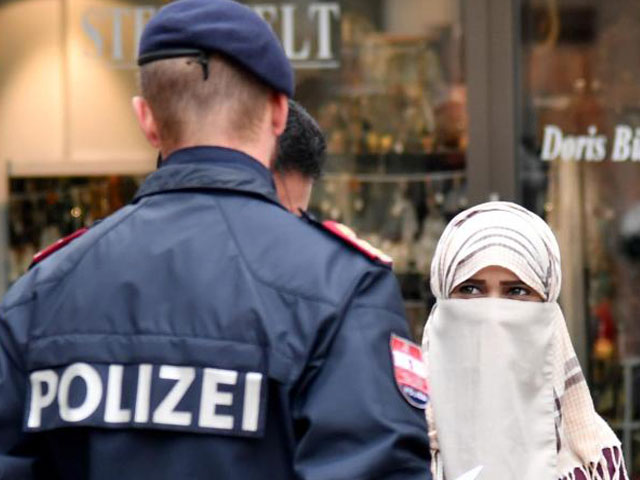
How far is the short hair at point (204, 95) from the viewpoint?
1.73 metres

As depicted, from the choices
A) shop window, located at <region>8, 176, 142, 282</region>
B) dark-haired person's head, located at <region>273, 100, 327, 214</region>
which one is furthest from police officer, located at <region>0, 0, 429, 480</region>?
shop window, located at <region>8, 176, 142, 282</region>

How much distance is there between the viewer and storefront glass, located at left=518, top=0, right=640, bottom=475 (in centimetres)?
515

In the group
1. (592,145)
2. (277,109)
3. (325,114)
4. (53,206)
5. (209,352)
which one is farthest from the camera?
(53,206)

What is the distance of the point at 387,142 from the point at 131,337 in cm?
365

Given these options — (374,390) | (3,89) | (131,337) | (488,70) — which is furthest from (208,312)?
(3,89)

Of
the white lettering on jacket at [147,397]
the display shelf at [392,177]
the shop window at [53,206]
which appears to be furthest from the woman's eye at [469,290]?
the shop window at [53,206]

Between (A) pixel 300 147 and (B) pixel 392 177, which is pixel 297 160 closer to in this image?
(A) pixel 300 147

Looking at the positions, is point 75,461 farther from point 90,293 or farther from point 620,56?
point 620,56

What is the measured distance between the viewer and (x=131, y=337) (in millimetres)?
1678

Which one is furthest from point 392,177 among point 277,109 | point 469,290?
point 277,109

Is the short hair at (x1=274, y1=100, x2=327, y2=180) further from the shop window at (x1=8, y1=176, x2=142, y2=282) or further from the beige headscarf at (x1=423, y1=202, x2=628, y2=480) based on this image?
the shop window at (x1=8, y1=176, x2=142, y2=282)

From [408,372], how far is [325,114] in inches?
144

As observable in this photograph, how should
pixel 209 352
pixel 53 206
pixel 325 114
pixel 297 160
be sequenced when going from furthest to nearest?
pixel 53 206 < pixel 325 114 < pixel 297 160 < pixel 209 352

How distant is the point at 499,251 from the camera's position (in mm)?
2820
